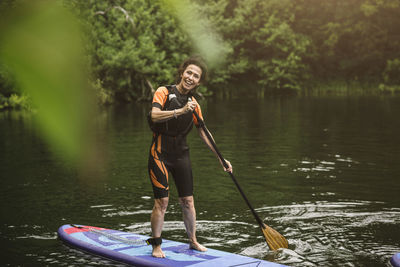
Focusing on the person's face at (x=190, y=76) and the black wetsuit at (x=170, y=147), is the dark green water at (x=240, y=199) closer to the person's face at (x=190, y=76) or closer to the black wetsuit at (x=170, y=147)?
the black wetsuit at (x=170, y=147)

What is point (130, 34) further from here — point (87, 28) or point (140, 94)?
point (87, 28)

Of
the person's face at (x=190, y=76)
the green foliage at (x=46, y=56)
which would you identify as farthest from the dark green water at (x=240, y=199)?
the green foliage at (x=46, y=56)

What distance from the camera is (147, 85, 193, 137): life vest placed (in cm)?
462

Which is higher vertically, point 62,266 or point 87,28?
point 87,28

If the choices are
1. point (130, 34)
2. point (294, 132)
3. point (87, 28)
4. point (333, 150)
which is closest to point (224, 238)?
point (87, 28)

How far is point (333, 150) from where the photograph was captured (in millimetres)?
13328

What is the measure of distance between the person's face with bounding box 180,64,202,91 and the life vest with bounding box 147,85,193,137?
0.10 meters

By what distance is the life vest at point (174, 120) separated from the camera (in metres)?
4.62

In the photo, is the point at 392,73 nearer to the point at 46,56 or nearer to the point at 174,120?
the point at 174,120

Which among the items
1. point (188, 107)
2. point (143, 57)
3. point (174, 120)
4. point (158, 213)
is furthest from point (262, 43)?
point (188, 107)

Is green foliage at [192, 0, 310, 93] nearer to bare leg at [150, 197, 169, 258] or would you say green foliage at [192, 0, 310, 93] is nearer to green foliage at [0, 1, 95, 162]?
bare leg at [150, 197, 169, 258]

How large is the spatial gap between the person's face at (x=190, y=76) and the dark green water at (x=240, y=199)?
1.87m

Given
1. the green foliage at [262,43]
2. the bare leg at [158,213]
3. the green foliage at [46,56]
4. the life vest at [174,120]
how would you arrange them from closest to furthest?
the green foliage at [46,56] < the life vest at [174,120] < the bare leg at [158,213] < the green foliage at [262,43]

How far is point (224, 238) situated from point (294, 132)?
12.0 meters
